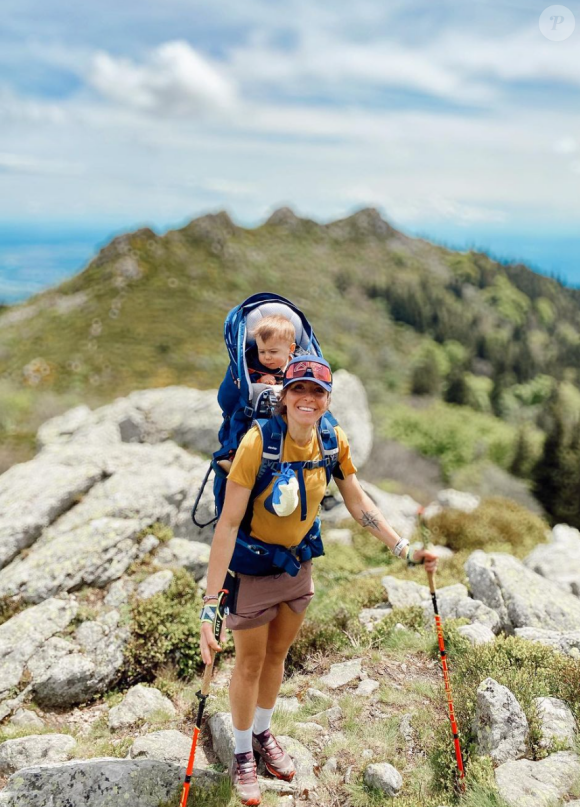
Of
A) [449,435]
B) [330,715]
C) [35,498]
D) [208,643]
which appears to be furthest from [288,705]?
[449,435]

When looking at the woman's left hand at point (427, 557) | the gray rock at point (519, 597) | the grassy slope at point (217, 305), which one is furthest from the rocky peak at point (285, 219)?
the woman's left hand at point (427, 557)

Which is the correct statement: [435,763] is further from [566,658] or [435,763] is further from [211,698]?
[211,698]

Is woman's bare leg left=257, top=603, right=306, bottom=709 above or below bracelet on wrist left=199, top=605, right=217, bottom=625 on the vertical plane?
below

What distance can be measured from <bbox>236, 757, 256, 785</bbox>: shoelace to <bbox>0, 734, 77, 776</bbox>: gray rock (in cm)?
196

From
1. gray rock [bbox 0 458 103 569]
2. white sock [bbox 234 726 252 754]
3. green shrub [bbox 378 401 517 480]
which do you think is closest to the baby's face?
white sock [bbox 234 726 252 754]

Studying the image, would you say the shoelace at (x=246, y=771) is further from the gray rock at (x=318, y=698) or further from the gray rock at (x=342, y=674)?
the gray rock at (x=342, y=674)

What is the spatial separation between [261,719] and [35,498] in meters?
6.81

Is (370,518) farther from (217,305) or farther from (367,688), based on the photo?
(217,305)

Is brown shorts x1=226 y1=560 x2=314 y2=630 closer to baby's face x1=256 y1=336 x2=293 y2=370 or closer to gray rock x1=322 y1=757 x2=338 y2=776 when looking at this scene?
baby's face x1=256 y1=336 x2=293 y2=370

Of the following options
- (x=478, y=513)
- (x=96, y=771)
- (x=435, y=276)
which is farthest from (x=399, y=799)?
(x=435, y=276)

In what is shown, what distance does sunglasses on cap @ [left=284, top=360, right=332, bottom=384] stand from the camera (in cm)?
359

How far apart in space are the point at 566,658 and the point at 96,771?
4.57 metres

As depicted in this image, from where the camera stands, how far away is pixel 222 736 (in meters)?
4.94

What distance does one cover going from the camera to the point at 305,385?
3.60 metres
